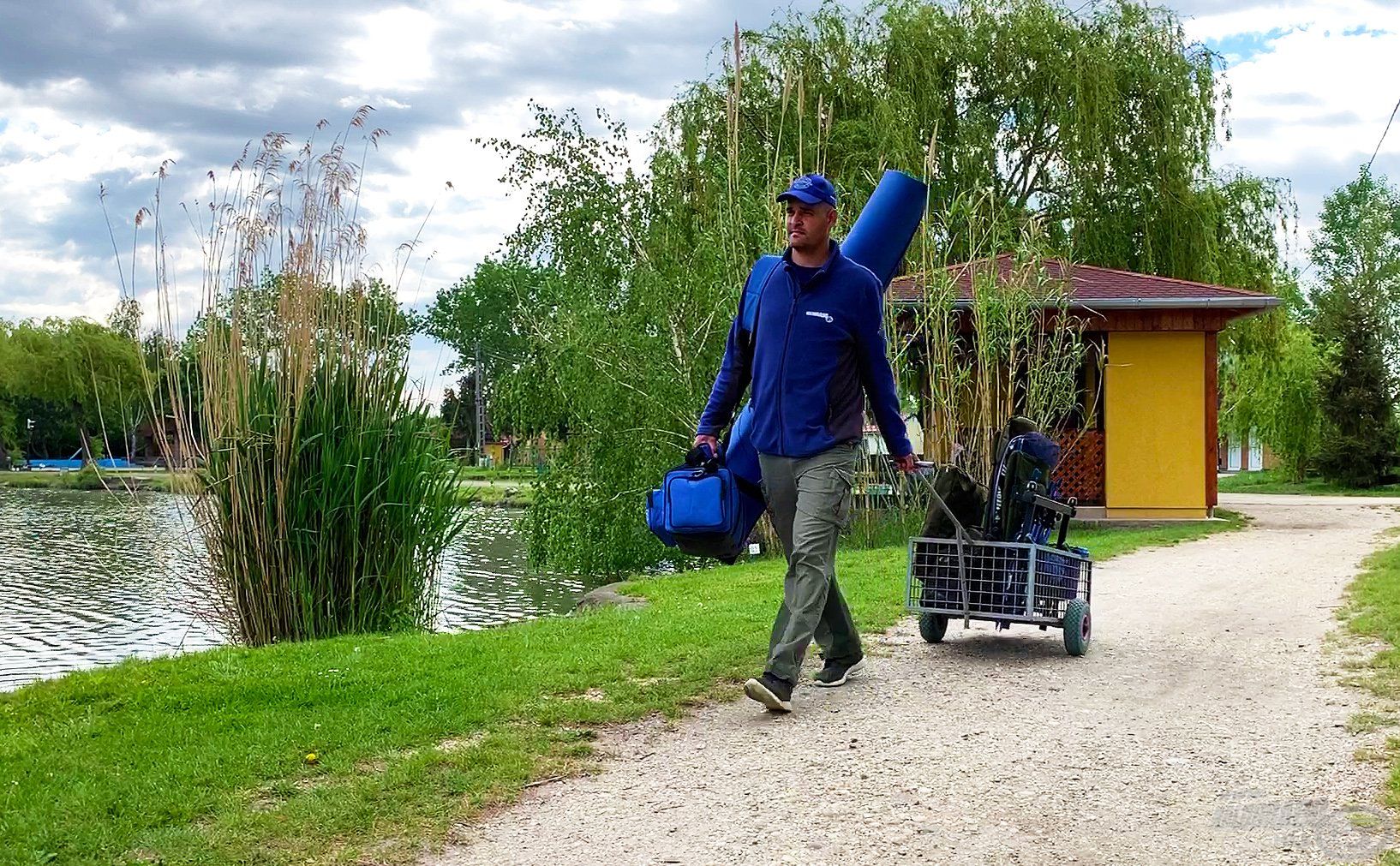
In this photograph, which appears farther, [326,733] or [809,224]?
[809,224]

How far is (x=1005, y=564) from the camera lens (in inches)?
286

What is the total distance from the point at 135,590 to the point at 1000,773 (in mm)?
13339

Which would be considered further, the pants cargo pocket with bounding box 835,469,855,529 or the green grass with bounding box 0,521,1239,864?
the pants cargo pocket with bounding box 835,469,855,529

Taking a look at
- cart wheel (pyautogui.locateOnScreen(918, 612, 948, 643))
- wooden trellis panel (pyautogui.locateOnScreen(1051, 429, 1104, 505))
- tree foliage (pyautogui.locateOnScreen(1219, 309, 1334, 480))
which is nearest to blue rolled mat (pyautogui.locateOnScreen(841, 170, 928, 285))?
cart wheel (pyautogui.locateOnScreen(918, 612, 948, 643))

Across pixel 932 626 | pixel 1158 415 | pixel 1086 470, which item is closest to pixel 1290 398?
pixel 1158 415

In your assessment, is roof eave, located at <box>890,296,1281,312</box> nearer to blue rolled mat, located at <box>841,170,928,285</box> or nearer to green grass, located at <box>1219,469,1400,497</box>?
Answer: blue rolled mat, located at <box>841,170,928,285</box>

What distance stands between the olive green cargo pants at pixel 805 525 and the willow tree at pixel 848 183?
29.4ft

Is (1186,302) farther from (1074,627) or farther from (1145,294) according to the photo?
(1074,627)

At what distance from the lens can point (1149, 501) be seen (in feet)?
66.1

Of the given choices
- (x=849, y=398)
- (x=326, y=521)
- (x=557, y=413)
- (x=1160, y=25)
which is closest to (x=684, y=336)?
(x=557, y=413)

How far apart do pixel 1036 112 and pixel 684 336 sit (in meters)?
12.3

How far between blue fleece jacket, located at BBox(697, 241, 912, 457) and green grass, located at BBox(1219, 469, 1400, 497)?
2898cm

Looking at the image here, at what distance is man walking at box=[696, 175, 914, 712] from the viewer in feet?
18.9

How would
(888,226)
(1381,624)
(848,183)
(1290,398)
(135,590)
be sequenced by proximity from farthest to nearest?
(1290,398) < (848,183) < (135,590) < (1381,624) < (888,226)
